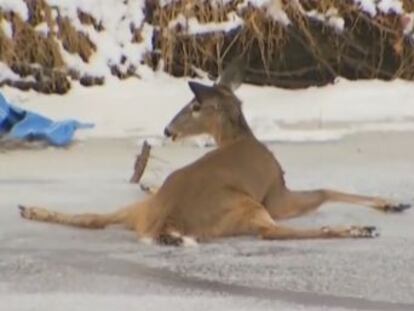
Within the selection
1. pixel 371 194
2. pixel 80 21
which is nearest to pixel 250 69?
pixel 80 21

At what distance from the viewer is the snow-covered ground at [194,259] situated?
19.6ft

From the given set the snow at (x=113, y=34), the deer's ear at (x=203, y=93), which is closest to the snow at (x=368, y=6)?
the snow at (x=113, y=34)

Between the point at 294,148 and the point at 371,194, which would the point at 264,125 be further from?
the point at 371,194

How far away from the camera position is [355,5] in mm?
11797

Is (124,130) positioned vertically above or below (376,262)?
below

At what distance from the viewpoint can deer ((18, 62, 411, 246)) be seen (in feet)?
23.0

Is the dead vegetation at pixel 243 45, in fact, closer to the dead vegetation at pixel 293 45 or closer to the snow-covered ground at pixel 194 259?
the dead vegetation at pixel 293 45

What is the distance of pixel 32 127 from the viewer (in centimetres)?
1001

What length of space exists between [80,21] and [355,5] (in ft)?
6.97

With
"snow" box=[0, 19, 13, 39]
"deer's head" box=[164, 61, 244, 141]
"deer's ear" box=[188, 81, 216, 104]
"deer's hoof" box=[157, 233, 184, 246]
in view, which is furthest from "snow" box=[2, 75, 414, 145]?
"deer's hoof" box=[157, 233, 184, 246]

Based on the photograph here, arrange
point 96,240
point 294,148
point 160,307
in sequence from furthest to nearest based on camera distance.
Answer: point 294,148
point 96,240
point 160,307

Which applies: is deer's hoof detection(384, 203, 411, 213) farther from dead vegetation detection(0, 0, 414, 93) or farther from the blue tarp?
dead vegetation detection(0, 0, 414, 93)

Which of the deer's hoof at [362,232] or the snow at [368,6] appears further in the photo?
the snow at [368,6]

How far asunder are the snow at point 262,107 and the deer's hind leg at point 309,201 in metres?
2.15
